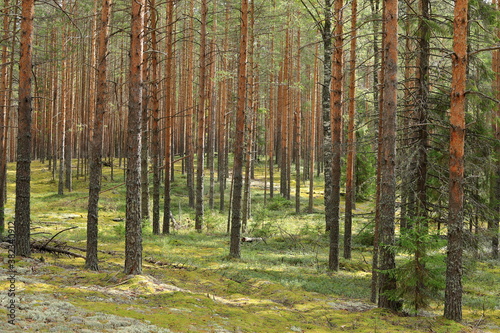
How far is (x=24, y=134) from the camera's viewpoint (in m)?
9.91

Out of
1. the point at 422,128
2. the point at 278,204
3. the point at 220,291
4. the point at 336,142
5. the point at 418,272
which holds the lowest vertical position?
the point at 220,291

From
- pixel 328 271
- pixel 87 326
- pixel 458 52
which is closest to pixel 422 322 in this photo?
pixel 328 271

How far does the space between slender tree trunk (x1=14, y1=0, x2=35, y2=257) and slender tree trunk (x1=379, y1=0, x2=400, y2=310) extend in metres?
8.80

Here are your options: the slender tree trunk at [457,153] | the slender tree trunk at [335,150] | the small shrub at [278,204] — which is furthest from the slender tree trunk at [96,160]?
the small shrub at [278,204]

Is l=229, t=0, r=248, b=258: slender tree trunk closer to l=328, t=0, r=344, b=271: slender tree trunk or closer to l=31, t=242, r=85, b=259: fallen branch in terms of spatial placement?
l=328, t=0, r=344, b=271: slender tree trunk

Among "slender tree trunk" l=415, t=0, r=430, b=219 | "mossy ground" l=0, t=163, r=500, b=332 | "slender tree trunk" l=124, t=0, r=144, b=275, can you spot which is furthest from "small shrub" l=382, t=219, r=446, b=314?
"slender tree trunk" l=124, t=0, r=144, b=275

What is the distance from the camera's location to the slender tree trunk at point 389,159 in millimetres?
8422

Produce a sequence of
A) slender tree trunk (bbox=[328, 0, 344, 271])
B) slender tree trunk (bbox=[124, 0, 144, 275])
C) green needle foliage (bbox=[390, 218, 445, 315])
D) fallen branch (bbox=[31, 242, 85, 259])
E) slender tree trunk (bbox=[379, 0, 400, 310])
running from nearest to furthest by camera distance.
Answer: green needle foliage (bbox=[390, 218, 445, 315])
slender tree trunk (bbox=[379, 0, 400, 310])
slender tree trunk (bbox=[124, 0, 144, 275])
fallen branch (bbox=[31, 242, 85, 259])
slender tree trunk (bbox=[328, 0, 344, 271])

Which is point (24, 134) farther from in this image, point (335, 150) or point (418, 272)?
point (418, 272)

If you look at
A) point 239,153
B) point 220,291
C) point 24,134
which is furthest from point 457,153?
Result: point 24,134

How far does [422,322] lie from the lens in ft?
26.1

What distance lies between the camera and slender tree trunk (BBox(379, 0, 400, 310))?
842 cm

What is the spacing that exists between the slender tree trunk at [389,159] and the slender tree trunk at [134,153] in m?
5.53

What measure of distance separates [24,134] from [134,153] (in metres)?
3.25
